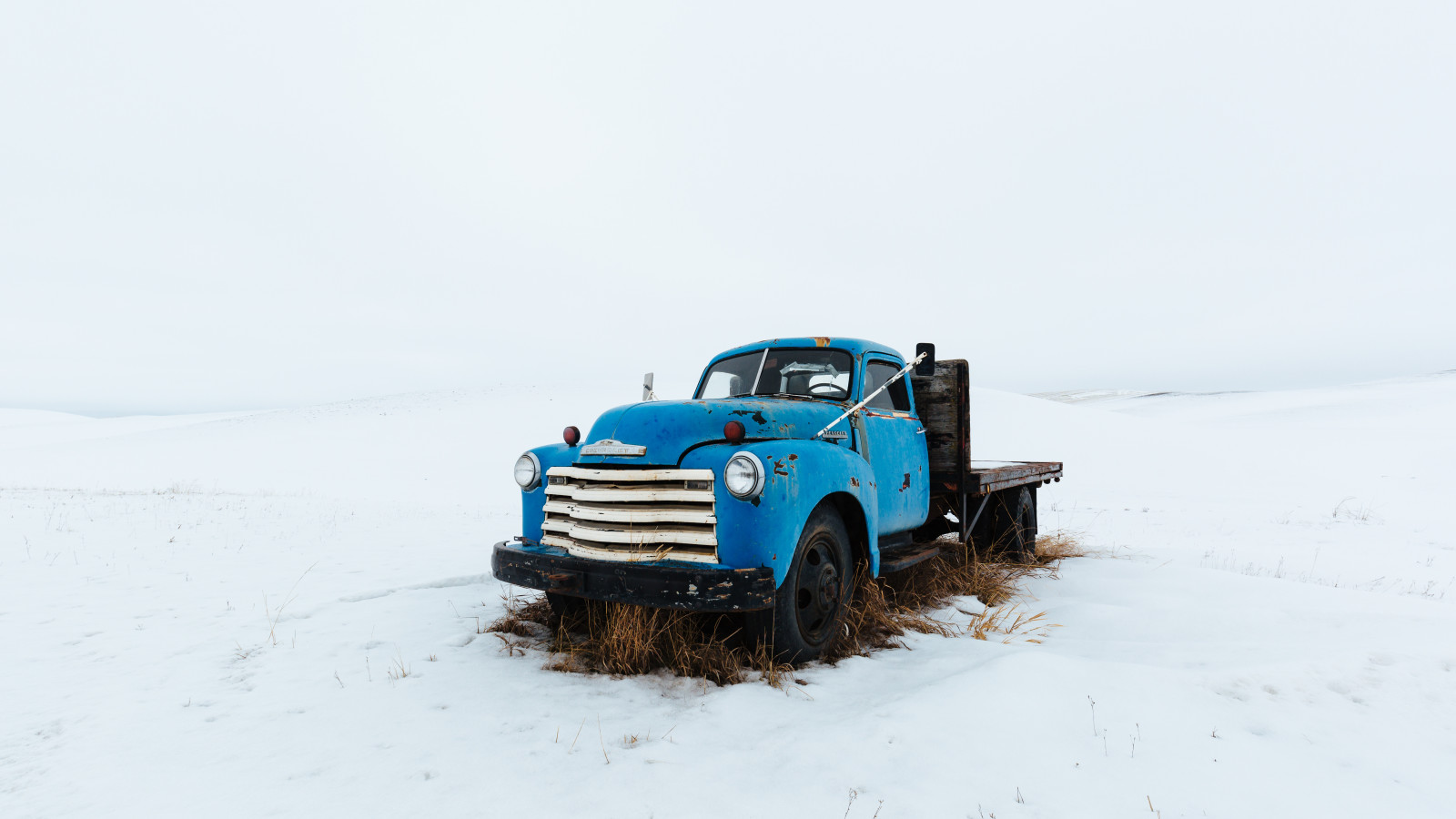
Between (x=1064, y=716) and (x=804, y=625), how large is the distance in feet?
4.63

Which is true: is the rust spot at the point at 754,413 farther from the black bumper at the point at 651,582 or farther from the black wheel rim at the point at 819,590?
the black bumper at the point at 651,582

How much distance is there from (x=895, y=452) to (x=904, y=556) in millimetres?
803

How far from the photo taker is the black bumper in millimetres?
3527

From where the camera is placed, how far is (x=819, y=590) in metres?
4.19

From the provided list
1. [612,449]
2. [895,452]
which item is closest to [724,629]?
[612,449]

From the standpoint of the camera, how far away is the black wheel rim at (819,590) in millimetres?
4105

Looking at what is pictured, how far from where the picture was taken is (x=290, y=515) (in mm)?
10289

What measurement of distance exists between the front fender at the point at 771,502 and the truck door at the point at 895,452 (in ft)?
3.64

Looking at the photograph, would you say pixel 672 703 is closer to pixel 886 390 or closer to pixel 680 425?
pixel 680 425

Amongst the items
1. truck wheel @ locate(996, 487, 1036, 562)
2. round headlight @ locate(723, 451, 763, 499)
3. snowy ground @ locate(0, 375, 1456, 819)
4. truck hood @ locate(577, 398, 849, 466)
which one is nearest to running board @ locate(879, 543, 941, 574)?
snowy ground @ locate(0, 375, 1456, 819)

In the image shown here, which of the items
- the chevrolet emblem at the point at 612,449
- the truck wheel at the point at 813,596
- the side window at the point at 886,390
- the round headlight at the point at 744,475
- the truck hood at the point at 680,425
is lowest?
the truck wheel at the point at 813,596

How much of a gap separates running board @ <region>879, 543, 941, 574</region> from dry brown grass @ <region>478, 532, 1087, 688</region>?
0.57 feet

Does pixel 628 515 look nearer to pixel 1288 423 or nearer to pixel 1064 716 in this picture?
pixel 1064 716

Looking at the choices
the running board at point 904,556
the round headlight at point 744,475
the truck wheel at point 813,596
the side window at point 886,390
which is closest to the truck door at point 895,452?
the side window at point 886,390
